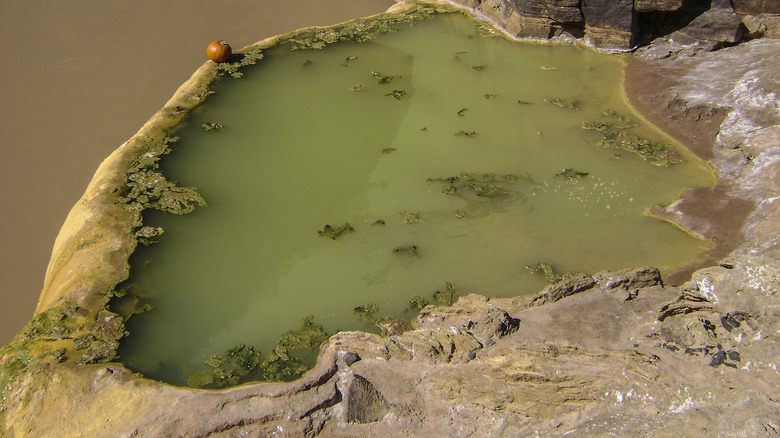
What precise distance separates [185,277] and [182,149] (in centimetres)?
155

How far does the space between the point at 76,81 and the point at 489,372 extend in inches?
225

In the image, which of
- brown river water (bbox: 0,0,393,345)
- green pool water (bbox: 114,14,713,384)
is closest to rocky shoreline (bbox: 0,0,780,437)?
green pool water (bbox: 114,14,713,384)

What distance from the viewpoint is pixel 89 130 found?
6363 mm

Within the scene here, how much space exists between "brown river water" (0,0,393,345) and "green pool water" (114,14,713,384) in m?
1.01

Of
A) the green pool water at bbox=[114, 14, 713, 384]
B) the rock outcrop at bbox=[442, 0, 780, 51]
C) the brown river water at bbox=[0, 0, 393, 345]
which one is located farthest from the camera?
the rock outcrop at bbox=[442, 0, 780, 51]

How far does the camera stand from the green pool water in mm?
4457

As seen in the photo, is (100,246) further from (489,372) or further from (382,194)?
(489,372)

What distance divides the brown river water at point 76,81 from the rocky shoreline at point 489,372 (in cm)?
106

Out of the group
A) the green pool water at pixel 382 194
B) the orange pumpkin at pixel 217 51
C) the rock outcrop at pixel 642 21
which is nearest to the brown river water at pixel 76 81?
the orange pumpkin at pixel 217 51

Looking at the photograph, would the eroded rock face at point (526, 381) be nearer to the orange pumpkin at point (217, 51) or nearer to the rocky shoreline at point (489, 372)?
the rocky shoreline at point (489, 372)

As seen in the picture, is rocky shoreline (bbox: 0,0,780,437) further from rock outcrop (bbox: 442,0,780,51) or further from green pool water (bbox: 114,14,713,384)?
rock outcrop (bbox: 442,0,780,51)

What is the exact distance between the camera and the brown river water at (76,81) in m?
5.50

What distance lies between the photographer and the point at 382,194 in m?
5.31

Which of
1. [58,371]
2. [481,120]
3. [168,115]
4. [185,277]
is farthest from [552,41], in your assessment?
[58,371]
